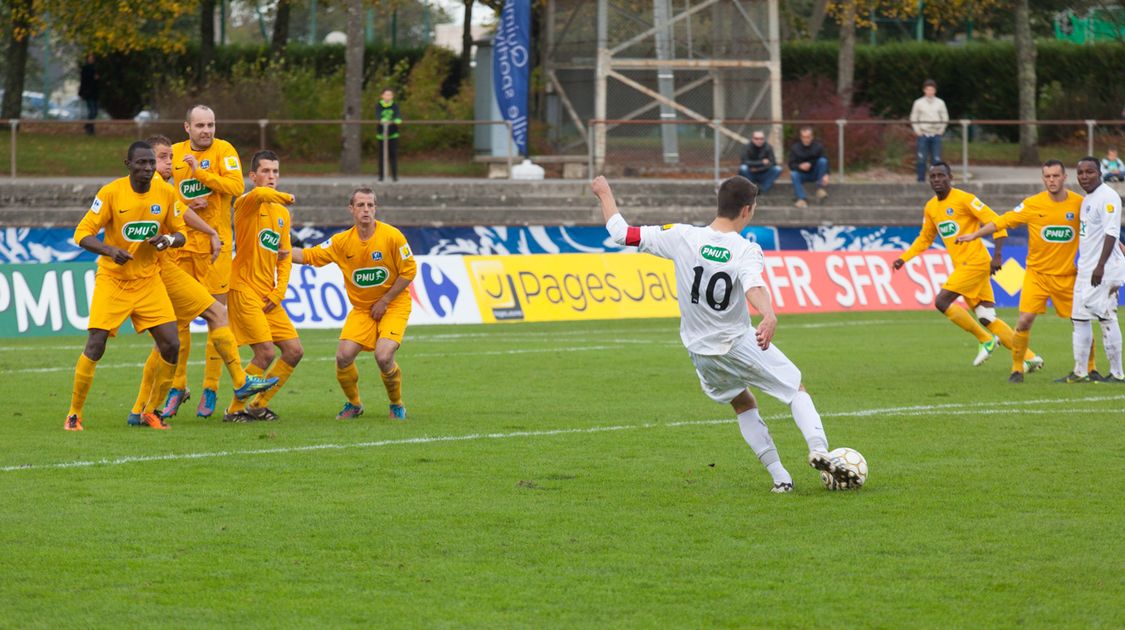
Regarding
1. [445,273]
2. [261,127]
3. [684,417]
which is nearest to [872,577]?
[684,417]

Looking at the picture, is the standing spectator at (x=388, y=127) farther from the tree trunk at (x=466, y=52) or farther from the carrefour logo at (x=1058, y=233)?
the carrefour logo at (x=1058, y=233)

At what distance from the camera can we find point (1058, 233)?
1433 cm

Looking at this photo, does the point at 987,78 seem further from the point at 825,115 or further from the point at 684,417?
the point at 684,417

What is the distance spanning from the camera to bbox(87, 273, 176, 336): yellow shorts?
10.6 meters

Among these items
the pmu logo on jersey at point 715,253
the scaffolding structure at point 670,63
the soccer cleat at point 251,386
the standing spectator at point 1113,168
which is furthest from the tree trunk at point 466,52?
the pmu logo on jersey at point 715,253

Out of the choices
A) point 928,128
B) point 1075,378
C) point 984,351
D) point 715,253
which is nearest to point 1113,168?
point 928,128

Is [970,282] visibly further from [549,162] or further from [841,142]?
[549,162]

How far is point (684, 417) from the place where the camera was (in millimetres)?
11953

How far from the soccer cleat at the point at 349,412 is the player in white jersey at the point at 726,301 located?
4.21 m

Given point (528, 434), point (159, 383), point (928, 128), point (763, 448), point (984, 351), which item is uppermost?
point (928, 128)

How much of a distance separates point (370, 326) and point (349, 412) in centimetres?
79

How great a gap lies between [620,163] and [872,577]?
2373cm

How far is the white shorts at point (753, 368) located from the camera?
815cm

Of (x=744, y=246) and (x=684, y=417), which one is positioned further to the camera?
(x=684, y=417)
